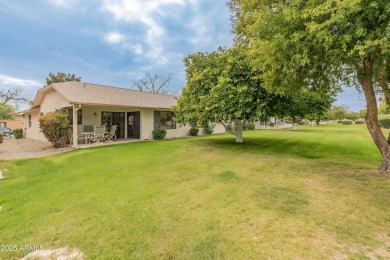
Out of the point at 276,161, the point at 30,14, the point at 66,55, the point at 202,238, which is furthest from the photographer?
the point at 66,55

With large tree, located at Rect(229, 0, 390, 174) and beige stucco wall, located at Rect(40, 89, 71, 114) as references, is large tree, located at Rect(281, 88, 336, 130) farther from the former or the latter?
beige stucco wall, located at Rect(40, 89, 71, 114)

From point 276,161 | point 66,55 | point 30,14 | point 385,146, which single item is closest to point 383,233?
point 385,146

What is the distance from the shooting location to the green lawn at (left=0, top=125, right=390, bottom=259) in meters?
2.82

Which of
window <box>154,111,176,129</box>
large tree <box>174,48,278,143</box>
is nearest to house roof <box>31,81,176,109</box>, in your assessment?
window <box>154,111,176,129</box>

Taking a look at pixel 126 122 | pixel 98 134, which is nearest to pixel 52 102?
pixel 98 134

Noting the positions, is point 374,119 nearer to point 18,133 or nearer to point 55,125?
point 55,125

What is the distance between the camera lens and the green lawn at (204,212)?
2.82 m

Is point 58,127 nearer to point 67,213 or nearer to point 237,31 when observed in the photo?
point 67,213

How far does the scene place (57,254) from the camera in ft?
9.35

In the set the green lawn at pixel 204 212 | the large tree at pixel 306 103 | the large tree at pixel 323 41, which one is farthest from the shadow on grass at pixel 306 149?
the large tree at pixel 323 41

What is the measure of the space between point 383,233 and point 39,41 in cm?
2908

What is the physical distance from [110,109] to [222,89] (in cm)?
1018

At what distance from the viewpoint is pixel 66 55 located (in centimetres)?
2623

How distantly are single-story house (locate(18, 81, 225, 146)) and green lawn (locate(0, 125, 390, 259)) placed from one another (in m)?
7.79
